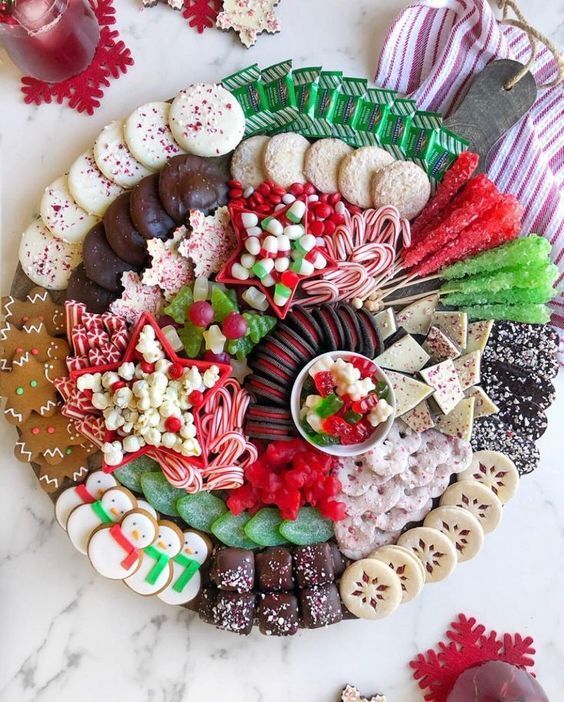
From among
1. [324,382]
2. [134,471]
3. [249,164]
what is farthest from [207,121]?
[134,471]

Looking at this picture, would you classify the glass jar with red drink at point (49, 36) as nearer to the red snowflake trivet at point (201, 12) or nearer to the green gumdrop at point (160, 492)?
the red snowflake trivet at point (201, 12)

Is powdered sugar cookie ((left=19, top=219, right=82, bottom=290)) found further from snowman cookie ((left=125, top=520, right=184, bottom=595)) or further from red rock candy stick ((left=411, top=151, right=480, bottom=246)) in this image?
red rock candy stick ((left=411, top=151, right=480, bottom=246))

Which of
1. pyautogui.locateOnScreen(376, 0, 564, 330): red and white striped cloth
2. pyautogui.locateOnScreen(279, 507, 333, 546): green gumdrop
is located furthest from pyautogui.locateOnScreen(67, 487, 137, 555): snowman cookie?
pyautogui.locateOnScreen(376, 0, 564, 330): red and white striped cloth

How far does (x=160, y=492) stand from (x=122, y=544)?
0.19 m

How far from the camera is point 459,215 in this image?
2000 mm

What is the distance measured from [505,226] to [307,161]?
62cm

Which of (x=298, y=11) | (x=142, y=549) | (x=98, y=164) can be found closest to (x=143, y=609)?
(x=142, y=549)

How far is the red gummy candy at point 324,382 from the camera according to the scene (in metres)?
1.95

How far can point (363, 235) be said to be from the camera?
2.05 meters

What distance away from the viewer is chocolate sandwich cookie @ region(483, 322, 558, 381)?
2115 mm

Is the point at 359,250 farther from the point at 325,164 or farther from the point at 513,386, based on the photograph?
the point at 513,386

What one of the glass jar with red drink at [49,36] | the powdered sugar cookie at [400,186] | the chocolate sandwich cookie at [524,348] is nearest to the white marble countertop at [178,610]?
the glass jar with red drink at [49,36]

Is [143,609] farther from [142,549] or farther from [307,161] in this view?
[307,161]

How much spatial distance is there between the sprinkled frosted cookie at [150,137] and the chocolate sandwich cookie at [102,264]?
11.0 inches
